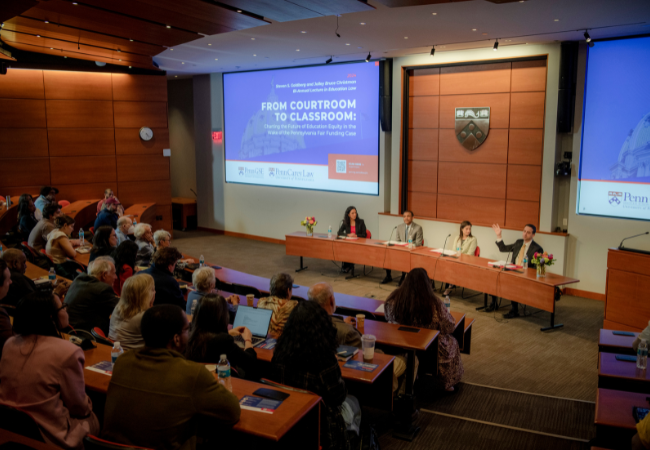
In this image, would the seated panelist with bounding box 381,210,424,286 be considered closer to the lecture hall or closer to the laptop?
the lecture hall

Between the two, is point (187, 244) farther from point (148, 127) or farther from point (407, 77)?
point (407, 77)

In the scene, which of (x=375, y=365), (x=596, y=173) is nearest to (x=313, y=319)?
(x=375, y=365)

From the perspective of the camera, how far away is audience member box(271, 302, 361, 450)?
2.87m

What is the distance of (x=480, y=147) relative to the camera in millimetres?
8500

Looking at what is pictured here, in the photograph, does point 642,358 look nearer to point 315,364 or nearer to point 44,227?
point 315,364

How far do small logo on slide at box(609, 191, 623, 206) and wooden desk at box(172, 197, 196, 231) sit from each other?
9.43 meters

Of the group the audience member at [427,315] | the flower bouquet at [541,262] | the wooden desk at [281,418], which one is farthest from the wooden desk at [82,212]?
the flower bouquet at [541,262]

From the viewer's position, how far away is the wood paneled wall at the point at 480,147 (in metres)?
7.93

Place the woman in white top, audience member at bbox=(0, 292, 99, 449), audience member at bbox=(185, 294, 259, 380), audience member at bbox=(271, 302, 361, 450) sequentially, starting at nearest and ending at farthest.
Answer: audience member at bbox=(0, 292, 99, 449), audience member at bbox=(271, 302, 361, 450), audience member at bbox=(185, 294, 259, 380), the woman in white top

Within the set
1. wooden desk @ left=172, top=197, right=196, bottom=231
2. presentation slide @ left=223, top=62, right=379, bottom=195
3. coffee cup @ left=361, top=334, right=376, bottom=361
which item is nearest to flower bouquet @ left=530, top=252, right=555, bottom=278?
coffee cup @ left=361, top=334, right=376, bottom=361

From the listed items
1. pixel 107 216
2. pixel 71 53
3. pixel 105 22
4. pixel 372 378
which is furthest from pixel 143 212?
pixel 372 378

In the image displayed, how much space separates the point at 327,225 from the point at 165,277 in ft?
20.6

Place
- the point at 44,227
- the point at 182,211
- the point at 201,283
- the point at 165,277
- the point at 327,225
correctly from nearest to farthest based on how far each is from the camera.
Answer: the point at 201,283, the point at 165,277, the point at 44,227, the point at 327,225, the point at 182,211

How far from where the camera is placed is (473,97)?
8.45m
